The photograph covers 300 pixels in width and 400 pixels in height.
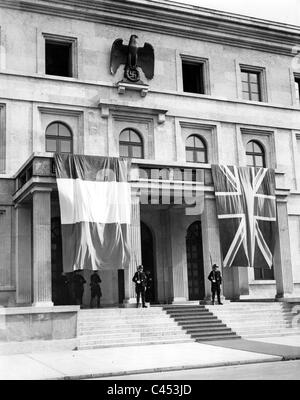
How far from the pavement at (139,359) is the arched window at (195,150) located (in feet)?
38.7

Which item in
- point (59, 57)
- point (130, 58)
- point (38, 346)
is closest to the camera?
point (38, 346)

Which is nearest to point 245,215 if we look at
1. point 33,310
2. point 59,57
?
point 33,310

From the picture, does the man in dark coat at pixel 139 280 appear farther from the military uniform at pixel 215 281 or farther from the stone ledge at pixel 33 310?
the stone ledge at pixel 33 310

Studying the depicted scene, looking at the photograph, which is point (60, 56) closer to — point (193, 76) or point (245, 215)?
point (193, 76)

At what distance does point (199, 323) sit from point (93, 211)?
231 inches

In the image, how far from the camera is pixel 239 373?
41.5 ft

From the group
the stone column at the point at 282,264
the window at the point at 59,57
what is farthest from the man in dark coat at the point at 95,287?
the window at the point at 59,57

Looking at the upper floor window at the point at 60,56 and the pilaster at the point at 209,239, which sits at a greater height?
the upper floor window at the point at 60,56

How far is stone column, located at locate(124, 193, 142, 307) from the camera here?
22172 mm

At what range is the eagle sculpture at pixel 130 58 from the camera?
27906 millimetres

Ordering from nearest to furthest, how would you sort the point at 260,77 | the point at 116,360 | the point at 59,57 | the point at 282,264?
the point at 116,360
the point at 282,264
the point at 59,57
the point at 260,77
